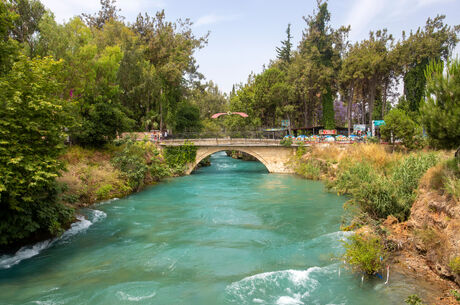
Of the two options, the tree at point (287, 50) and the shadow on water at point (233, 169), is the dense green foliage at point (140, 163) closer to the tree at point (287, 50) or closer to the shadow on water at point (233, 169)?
the shadow on water at point (233, 169)

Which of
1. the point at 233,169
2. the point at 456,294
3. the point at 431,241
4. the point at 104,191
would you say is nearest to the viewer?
the point at 456,294

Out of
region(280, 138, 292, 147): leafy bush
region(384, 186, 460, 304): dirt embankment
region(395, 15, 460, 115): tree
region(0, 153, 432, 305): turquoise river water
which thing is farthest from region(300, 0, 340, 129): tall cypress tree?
region(384, 186, 460, 304): dirt embankment

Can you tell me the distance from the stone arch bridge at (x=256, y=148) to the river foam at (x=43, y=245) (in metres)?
18.3

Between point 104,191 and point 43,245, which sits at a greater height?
point 104,191

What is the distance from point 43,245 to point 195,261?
640 centimetres

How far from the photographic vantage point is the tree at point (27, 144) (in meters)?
9.77

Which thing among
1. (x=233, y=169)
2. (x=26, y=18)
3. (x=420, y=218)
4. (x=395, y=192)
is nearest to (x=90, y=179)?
(x=26, y=18)

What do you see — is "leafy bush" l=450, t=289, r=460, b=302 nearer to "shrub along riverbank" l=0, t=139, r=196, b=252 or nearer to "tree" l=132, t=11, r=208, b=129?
"shrub along riverbank" l=0, t=139, r=196, b=252

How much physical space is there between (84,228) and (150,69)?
26.7m

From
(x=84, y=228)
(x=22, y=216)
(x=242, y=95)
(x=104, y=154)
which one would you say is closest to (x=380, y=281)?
(x=22, y=216)

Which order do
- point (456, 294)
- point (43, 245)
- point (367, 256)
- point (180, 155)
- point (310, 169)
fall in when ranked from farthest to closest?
point (180, 155) < point (310, 169) < point (43, 245) < point (367, 256) < point (456, 294)

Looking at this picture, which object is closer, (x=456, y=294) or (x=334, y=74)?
(x=456, y=294)

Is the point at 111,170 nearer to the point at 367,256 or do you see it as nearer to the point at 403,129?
the point at 367,256

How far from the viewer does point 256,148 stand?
115 ft
